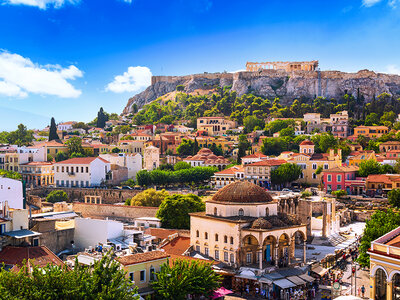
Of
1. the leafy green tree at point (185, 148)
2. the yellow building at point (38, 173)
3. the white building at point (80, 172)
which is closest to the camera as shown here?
the white building at point (80, 172)

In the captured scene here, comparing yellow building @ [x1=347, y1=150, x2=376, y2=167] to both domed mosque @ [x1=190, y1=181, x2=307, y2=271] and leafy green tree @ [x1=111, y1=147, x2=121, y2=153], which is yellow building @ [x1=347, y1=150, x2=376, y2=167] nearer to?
leafy green tree @ [x1=111, y1=147, x2=121, y2=153]

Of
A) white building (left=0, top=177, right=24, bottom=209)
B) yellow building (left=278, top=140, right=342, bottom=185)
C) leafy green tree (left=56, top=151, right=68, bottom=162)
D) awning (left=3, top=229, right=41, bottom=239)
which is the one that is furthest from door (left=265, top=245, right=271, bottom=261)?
leafy green tree (left=56, top=151, right=68, bottom=162)

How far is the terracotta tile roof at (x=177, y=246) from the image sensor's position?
39.4m

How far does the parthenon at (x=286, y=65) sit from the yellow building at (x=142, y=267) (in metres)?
128

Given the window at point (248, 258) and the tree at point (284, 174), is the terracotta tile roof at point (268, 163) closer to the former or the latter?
the tree at point (284, 174)

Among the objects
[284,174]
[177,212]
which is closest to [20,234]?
[177,212]

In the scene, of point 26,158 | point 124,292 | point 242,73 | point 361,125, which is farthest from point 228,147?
point 124,292

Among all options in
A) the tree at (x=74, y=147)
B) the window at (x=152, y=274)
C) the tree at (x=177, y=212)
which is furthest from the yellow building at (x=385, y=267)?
the tree at (x=74, y=147)

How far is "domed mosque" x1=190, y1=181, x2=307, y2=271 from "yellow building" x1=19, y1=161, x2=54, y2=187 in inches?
2055

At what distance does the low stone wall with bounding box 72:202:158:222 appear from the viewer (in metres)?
57.9

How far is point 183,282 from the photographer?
91.5 feet

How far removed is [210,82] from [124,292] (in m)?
141

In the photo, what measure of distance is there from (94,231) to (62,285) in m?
15.9

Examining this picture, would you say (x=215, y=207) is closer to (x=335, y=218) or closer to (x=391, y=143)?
(x=335, y=218)
